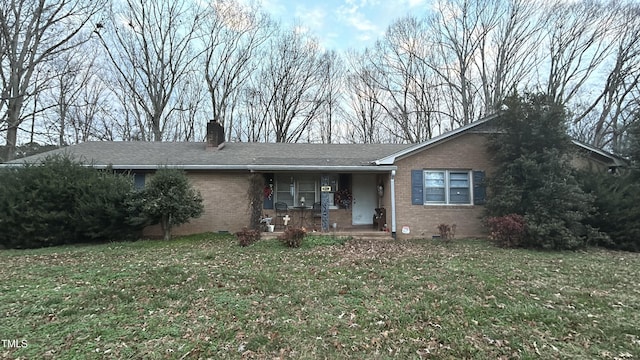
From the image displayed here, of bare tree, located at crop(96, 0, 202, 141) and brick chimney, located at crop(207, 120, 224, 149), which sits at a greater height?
bare tree, located at crop(96, 0, 202, 141)

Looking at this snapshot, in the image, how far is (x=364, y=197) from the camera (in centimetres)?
1241

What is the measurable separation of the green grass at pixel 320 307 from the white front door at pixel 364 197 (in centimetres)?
499

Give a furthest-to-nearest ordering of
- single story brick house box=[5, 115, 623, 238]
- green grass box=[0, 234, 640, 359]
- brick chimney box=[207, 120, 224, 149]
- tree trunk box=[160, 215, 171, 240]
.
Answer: brick chimney box=[207, 120, 224, 149], single story brick house box=[5, 115, 623, 238], tree trunk box=[160, 215, 171, 240], green grass box=[0, 234, 640, 359]

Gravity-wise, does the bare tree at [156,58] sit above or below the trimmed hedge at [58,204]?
above

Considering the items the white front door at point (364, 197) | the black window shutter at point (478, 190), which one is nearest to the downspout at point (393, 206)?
the white front door at point (364, 197)

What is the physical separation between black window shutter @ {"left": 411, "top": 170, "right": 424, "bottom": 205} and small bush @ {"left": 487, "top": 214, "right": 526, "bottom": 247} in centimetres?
247

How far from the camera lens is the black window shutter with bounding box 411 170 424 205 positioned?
1064 centimetres

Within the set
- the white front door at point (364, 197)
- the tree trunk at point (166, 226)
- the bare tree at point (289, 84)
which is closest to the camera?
the tree trunk at point (166, 226)

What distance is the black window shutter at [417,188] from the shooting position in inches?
419

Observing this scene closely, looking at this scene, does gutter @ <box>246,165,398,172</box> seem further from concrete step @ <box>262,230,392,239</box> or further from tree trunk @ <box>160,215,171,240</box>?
tree trunk @ <box>160,215,171,240</box>

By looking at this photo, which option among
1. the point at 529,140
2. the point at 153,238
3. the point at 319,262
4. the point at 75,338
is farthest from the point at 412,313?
the point at 153,238

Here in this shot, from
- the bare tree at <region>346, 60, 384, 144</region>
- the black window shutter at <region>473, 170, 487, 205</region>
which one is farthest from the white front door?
the bare tree at <region>346, 60, 384, 144</region>

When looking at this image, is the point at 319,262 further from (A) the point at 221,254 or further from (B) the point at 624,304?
(B) the point at 624,304

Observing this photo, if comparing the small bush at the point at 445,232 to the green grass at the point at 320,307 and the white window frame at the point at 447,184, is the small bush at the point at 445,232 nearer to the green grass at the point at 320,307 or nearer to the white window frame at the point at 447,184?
the white window frame at the point at 447,184
